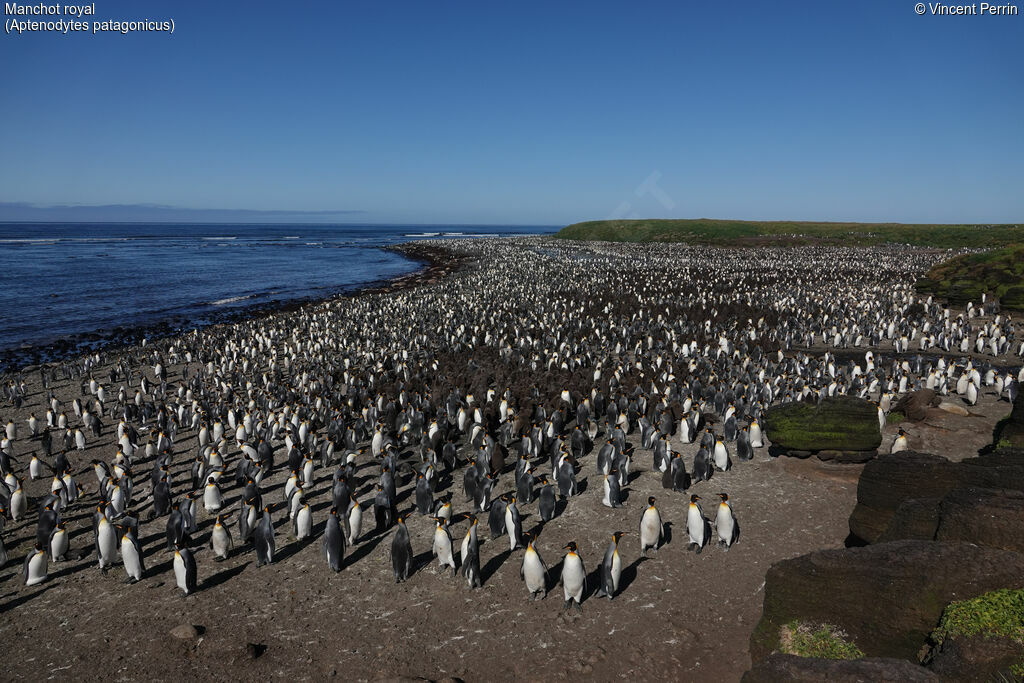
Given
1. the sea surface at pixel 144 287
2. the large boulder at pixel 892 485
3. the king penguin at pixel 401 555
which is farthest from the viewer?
the sea surface at pixel 144 287

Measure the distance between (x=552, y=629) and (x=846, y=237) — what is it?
116299 mm

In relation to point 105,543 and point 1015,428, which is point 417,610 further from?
point 1015,428

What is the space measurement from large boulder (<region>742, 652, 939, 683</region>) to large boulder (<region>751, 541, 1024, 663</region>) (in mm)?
1423

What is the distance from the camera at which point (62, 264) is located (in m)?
83.4

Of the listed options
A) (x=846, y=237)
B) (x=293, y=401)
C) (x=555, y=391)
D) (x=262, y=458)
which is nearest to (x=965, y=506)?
(x=555, y=391)

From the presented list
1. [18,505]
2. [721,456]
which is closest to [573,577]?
[721,456]

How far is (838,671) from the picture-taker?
4.93m

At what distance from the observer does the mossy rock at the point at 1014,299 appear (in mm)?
31781

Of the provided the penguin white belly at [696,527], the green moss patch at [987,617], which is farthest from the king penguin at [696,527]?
the green moss patch at [987,617]

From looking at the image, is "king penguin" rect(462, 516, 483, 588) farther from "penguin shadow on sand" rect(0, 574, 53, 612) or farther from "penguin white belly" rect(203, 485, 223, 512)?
"penguin shadow on sand" rect(0, 574, 53, 612)

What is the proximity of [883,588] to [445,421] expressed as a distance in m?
11.6

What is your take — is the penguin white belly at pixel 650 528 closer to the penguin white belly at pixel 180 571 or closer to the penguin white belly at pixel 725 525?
the penguin white belly at pixel 725 525

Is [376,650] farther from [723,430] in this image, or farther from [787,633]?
[723,430]

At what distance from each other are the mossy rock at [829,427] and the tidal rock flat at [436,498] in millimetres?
464
